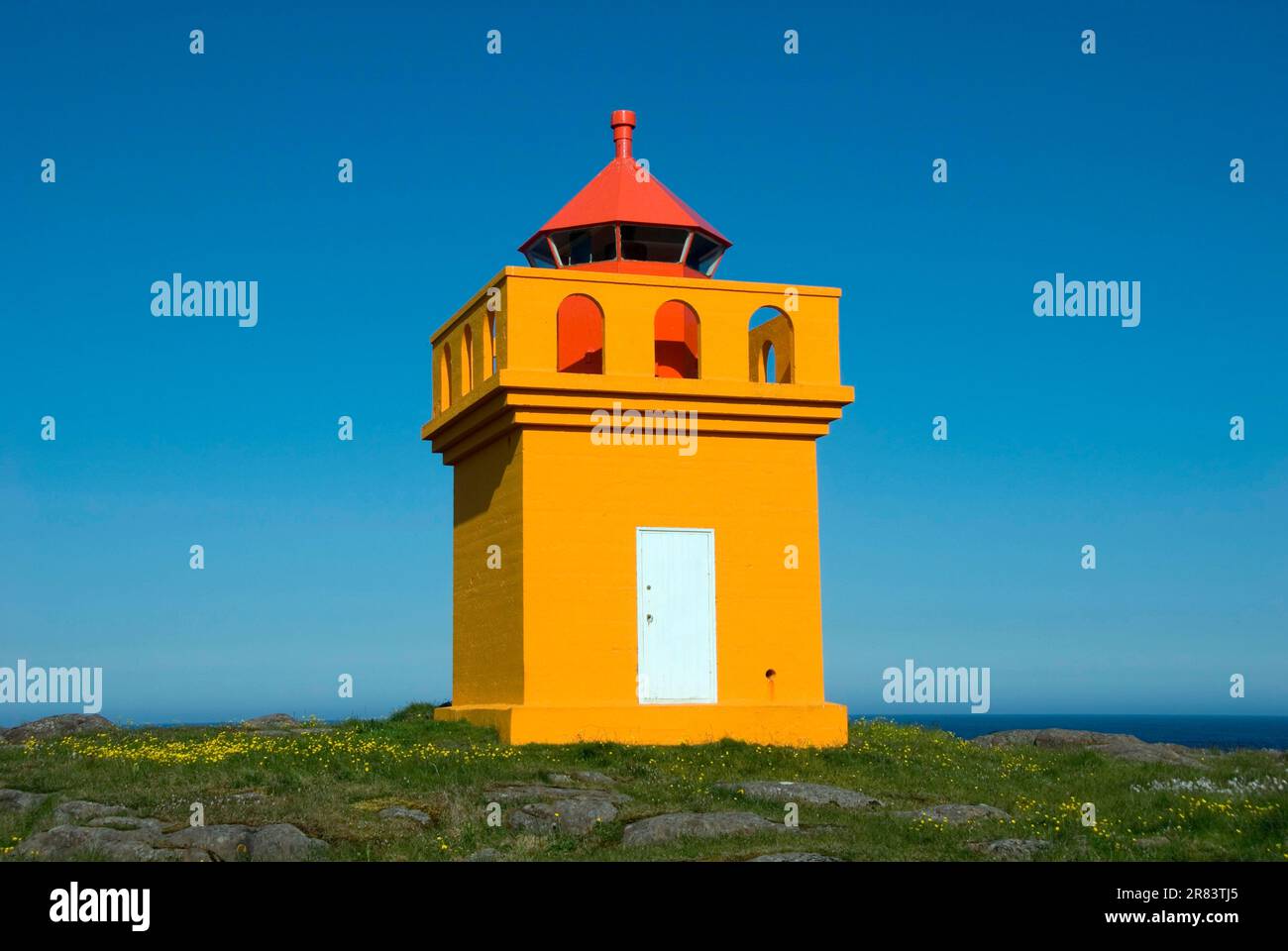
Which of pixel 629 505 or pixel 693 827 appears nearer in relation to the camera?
pixel 693 827

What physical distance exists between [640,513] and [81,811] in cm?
943

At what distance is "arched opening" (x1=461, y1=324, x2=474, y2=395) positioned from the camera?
2406cm

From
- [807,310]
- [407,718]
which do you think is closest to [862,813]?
[807,310]

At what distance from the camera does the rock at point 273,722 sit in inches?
1069

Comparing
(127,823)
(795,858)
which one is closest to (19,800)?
(127,823)

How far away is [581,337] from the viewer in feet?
78.2

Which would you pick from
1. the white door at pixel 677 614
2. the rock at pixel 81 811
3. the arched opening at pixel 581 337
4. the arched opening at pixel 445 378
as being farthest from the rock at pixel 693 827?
the arched opening at pixel 445 378

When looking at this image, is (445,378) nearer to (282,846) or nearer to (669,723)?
(669,723)

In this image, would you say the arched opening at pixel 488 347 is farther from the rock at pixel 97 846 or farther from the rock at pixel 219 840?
the rock at pixel 97 846

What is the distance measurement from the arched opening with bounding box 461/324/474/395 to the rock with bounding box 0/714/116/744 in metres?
8.43

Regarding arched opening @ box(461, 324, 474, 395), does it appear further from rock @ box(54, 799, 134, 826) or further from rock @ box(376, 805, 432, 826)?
rock @ box(54, 799, 134, 826)
